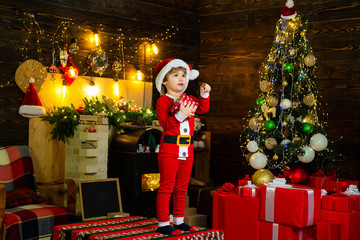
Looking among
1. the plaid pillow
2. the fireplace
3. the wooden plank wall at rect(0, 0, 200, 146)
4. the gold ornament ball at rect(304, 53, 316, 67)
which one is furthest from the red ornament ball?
the wooden plank wall at rect(0, 0, 200, 146)

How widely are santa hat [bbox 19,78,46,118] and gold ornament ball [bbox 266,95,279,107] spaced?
205cm

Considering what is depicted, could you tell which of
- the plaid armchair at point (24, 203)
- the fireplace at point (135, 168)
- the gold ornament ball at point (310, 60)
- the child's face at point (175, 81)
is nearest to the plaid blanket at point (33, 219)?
the plaid armchair at point (24, 203)

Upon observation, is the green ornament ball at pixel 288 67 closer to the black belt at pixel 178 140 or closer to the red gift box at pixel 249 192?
the red gift box at pixel 249 192

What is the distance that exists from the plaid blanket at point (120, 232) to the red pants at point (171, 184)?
0.13m

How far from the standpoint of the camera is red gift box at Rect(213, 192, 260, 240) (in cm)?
368

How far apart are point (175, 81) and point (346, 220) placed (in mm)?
1755

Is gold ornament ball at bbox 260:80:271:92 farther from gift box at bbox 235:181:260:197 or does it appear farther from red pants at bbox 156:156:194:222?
red pants at bbox 156:156:194:222

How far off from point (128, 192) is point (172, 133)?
208cm

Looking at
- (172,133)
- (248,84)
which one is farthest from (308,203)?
(248,84)

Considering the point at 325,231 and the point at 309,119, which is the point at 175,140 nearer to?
the point at 325,231

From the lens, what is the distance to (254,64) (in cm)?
591

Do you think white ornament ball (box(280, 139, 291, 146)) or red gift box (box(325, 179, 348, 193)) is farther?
white ornament ball (box(280, 139, 291, 146))

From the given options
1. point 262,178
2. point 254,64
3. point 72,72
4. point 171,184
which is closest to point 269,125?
point 262,178

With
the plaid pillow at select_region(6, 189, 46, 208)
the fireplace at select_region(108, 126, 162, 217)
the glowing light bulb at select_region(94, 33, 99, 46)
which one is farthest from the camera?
the glowing light bulb at select_region(94, 33, 99, 46)
